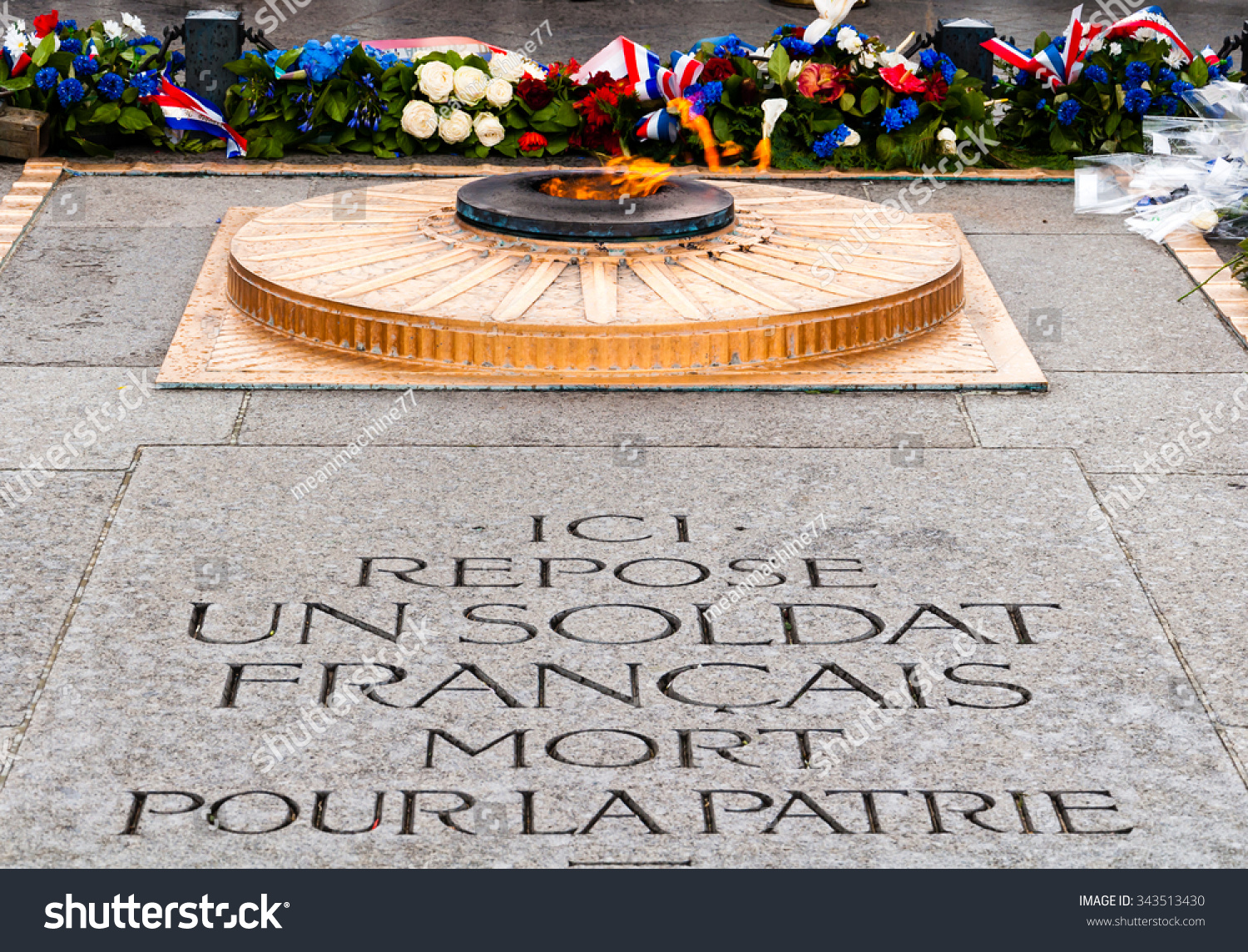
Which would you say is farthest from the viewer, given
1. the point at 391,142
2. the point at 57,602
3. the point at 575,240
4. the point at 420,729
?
→ the point at 391,142

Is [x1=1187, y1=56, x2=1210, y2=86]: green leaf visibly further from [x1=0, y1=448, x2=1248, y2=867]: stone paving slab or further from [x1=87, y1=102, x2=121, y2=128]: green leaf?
[x1=87, y1=102, x2=121, y2=128]: green leaf

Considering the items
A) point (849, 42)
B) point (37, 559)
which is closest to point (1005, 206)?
point (849, 42)

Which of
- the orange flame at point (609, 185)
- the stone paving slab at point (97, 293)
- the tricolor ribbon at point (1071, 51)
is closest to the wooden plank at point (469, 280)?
the orange flame at point (609, 185)

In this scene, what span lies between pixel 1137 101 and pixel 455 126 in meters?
3.74

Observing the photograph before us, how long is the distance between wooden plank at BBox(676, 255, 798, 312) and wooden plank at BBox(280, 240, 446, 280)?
1049 mm

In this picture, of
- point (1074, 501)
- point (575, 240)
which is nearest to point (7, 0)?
point (575, 240)

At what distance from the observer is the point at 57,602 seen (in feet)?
14.7

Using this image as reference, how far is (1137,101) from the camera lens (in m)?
9.18

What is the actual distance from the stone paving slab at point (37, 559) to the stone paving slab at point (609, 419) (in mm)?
623

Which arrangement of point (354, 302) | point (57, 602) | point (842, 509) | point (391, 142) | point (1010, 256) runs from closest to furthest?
point (57, 602) < point (842, 509) < point (354, 302) < point (1010, 256) < point (391, 142)

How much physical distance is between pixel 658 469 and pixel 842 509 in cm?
63

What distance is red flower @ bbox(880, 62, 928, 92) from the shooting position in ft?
29.9

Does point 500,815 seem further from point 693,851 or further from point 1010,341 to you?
point 1010,341

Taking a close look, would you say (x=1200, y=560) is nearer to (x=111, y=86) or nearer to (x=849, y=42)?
(x=849, y=42)
